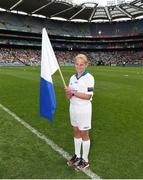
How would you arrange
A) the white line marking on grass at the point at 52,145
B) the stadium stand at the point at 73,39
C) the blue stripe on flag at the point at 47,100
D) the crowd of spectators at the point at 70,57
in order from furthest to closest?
the stadium stand at the point at 73,39 → the crowd of spectators at the point at 70,57 → the blue stripe on flag at the point at 47,100 → the white line marking on grass at the point at 52,145

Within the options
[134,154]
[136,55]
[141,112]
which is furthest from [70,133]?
[136,55]

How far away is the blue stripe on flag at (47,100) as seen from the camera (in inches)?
215

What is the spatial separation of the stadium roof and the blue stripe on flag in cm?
6798

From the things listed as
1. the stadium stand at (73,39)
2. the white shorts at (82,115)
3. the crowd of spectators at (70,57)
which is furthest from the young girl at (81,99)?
the stadium stand at (73,39)

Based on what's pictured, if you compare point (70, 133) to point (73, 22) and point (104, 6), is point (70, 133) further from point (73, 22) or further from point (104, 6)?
point (73, 22)

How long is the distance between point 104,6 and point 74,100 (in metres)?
77.9

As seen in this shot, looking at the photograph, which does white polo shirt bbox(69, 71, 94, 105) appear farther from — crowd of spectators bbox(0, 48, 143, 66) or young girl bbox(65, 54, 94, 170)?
crowd of spectators bbox(0, 48, 143, 66)

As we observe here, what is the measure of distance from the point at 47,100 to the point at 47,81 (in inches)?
14.3

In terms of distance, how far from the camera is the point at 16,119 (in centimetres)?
941

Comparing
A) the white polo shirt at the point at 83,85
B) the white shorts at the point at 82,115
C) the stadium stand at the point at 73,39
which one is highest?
the stadium stand at the point at 73,39

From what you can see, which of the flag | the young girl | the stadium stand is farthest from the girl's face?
the stadium stand

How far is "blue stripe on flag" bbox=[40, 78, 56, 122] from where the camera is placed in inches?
215

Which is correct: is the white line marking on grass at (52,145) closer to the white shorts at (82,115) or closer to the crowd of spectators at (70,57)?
the white shorts at (82,115)

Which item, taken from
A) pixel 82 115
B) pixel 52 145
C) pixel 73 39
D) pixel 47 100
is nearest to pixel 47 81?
pixel 47 100
